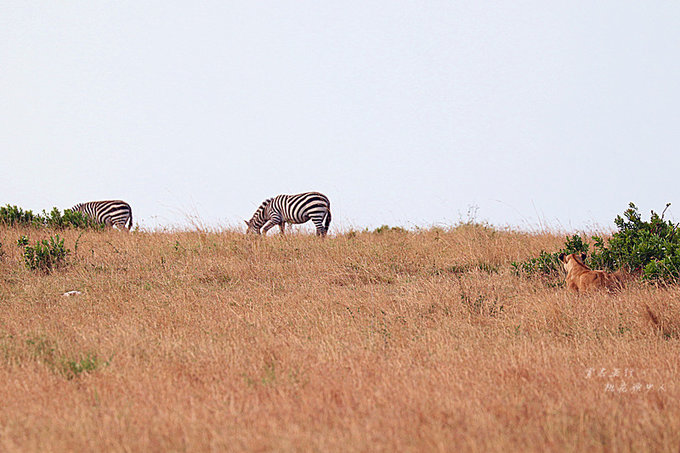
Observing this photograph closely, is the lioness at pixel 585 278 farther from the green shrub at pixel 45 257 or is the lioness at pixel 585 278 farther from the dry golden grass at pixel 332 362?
the green shrub at pixel 45 257

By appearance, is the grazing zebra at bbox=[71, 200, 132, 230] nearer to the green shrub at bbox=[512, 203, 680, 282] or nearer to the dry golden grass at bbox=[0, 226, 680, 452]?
the dry golden grass at bbox=[0, 226, 680, 452]

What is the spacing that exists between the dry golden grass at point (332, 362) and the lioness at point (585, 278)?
0.31 metres

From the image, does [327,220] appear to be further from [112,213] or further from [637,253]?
[637,253]

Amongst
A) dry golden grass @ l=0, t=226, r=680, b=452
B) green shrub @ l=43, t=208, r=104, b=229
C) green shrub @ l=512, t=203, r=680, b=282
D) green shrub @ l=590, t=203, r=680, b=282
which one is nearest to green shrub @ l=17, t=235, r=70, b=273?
dry golden grass @ l=0, t=226, r=680, b=452

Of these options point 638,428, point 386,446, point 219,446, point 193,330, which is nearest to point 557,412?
point 638,428

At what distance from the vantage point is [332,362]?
18.9 ft

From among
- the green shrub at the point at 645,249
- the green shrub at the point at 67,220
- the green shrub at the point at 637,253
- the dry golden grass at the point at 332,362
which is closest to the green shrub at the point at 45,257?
the dry golden grass at the point at 332,362

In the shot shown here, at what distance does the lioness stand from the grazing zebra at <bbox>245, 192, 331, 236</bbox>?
11.4 metres

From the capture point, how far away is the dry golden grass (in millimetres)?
3984

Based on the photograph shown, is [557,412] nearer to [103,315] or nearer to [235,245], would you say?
[103,315]

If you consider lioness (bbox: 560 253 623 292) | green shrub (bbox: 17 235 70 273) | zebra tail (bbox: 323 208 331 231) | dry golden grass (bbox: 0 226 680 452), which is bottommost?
dry golden grass (bbox: 0 226 680 452)

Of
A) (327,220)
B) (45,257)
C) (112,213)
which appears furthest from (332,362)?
(112,213)

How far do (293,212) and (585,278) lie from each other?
45.5ft

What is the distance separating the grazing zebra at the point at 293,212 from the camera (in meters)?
20.9
